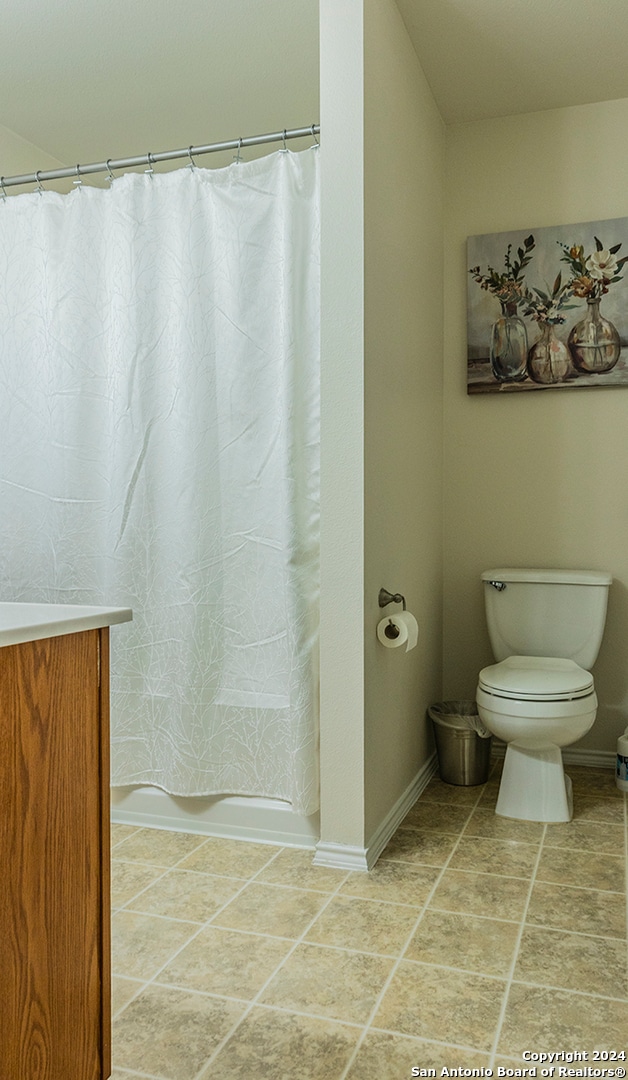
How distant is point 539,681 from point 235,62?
2.23 meters

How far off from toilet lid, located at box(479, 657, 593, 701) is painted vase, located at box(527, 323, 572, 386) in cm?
107

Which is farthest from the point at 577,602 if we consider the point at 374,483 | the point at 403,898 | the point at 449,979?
the point at 449,979

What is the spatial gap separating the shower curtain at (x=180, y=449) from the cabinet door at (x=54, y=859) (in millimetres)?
1064

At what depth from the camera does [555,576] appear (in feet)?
9.54

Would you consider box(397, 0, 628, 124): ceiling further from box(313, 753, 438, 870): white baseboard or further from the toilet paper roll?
box(313, 753, 438, 870): white baseboard

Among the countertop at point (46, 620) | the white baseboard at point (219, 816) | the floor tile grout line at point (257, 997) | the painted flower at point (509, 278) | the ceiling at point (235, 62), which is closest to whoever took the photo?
the countertop at point (46, 620)

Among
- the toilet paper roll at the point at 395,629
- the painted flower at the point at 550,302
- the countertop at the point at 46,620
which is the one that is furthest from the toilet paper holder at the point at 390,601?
the painted flower at the point at 550,302

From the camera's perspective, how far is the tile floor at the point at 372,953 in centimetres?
146

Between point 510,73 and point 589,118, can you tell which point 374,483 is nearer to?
point 510,73

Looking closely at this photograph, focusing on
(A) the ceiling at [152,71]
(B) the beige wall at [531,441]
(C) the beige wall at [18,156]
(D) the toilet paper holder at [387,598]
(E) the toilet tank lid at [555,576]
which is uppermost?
(A) the ceiling at [152,71]

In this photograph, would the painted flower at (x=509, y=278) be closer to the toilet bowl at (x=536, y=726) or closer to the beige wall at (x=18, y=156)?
the toilet bowl at (x=536, y=726)

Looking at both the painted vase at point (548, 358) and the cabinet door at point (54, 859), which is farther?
the painted vase at point (548, 358)

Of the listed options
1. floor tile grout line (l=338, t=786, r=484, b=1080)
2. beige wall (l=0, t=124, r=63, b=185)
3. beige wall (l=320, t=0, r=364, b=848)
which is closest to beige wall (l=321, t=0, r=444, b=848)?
beige wall (l=320, t=0, r=364, b=848)

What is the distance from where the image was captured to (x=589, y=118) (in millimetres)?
3062
